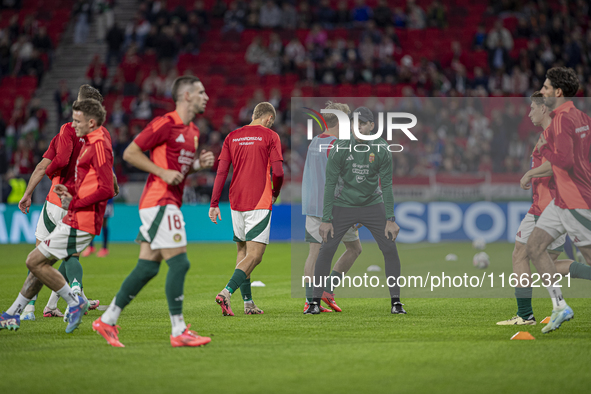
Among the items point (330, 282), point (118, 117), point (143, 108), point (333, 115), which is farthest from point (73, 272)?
point (143, 108)

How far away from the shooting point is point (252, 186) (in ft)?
24.2

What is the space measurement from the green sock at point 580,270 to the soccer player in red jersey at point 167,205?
366 centimetres

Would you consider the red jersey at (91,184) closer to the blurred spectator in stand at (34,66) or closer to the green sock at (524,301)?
the green sock at (524,301)

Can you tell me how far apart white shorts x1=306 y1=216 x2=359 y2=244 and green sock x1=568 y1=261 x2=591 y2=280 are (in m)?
2.27

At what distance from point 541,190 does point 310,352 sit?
2.85 meters

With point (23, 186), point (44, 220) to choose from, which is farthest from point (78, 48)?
point (44, 220)

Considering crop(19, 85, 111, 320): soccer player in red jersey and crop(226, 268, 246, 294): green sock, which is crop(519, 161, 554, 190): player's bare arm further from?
crop(19, 85, 111, 320): soccer player in red jersey

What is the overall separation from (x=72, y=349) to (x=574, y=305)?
5.58 meters

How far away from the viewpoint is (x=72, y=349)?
5.52m

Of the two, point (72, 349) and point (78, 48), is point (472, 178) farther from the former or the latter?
point (78, 48)

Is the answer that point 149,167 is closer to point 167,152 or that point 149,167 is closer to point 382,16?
point 167,152

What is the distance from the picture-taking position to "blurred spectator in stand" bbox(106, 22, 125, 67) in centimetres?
2408

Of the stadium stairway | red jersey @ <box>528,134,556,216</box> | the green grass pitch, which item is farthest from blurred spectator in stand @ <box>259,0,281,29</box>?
red jersey @ <box>528,134,556,216</box>

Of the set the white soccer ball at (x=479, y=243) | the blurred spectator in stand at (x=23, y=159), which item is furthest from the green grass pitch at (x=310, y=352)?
the blurred spectator in stand at (x=23, y=159)
